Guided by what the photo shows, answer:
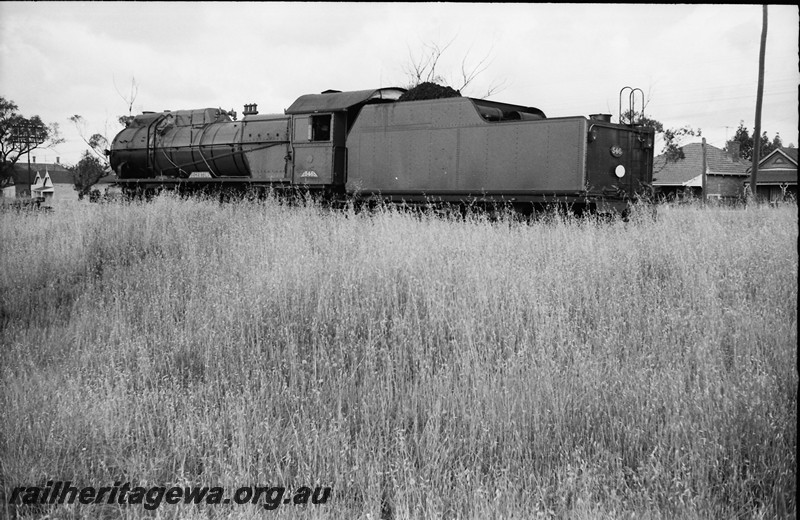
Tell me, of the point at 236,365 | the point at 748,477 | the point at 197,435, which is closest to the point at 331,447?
the point at 197,435

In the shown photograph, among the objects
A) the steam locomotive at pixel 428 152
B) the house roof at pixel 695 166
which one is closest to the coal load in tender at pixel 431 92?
the steam locomotive at pixel 428 152

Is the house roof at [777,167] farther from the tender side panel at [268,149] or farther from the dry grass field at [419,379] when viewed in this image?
the dry grass field at [419,379]

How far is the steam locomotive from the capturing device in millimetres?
10289

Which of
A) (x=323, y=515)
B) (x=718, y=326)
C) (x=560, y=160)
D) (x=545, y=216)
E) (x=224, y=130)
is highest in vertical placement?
(x=224, y=130)

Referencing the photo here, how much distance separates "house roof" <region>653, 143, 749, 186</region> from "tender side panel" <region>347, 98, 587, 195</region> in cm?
3036

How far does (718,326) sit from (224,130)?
12.7 metres

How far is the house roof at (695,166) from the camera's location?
3816 centimetres

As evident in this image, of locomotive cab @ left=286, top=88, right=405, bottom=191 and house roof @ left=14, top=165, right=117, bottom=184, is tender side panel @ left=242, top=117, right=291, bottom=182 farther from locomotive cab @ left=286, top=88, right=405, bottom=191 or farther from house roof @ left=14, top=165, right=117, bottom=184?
house roof @ left=14, top=165, right=117, bottom=184

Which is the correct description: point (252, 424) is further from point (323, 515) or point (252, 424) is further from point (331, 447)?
point (323, 515)

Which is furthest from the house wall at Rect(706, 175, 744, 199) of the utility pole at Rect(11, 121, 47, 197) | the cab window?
the utility pole at Rect(11, 121, 47, 197)

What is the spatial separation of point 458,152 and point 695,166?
35866 millimetres

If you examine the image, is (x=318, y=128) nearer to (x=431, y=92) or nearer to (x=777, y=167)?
(x=431, y=92)

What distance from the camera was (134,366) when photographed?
14.6 ft

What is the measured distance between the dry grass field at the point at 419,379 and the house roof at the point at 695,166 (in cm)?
3493
